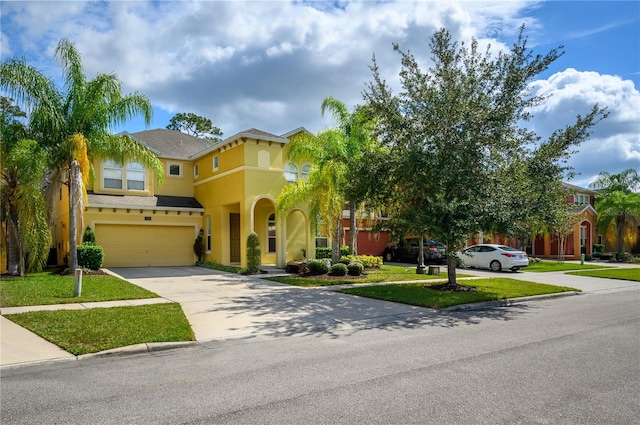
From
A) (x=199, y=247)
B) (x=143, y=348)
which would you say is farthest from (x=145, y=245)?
(x=143, y=348)

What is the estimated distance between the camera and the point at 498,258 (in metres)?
24.0

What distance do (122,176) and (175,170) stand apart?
320cm

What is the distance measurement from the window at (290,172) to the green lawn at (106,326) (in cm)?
1311

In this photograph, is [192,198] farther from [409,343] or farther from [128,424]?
[128,424]

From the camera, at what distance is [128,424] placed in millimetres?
4398

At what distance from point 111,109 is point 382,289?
12.2m

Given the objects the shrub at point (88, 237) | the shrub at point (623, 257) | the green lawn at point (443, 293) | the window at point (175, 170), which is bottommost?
the shrub at point (623, 257)

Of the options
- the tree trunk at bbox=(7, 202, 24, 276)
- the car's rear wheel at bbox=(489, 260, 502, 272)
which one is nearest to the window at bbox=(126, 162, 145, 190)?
the tree trunk at bbox=(7, 202, 24, 276)

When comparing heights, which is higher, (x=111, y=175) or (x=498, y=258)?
(x=111, y=175)

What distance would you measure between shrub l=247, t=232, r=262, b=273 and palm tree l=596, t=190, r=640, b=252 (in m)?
30.7

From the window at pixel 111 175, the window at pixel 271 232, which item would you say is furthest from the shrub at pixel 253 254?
the window at pixel 111 175

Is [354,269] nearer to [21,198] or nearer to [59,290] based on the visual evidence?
[59,290]

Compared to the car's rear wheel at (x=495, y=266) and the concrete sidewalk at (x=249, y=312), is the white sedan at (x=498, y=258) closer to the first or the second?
the car's rear wheel at (x=495, y=266)

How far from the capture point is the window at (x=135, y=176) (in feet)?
77.4
